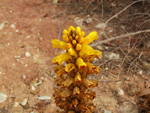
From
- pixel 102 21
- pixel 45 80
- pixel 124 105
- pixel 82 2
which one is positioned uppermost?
pixel 82 2

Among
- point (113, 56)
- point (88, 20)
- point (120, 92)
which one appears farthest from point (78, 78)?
point (88, 20)

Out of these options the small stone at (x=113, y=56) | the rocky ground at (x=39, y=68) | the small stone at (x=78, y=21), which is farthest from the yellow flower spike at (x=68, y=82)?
the small stone at (x=78, y=21)

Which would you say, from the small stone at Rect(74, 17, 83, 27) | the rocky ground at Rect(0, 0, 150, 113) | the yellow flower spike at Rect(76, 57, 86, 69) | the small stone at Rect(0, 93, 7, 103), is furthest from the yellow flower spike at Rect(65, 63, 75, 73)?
the small stone at Rect(74, 17, 83, 27)

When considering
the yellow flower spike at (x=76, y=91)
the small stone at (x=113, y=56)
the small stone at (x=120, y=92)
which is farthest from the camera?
the small stone at (x=113, y=56)

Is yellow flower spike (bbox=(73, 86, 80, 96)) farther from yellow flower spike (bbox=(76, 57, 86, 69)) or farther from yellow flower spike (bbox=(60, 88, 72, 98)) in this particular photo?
yellow flower spike (bbox=(76, 57, 86, 69))

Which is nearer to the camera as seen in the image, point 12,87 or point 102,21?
point 12,87

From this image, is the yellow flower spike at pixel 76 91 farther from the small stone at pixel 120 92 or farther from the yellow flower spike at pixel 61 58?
the small stone at pixel 120 92

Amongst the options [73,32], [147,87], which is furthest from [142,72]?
[73,32]

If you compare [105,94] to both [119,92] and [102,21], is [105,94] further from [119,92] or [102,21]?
[102,21]
